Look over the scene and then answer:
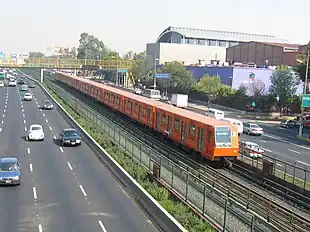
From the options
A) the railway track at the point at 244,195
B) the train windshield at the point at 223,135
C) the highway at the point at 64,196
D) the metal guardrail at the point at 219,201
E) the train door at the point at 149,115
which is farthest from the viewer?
the train door at the point at 149,115

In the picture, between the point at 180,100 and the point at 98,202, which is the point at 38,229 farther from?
the point at 180,100

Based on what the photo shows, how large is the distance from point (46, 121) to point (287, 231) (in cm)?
3808

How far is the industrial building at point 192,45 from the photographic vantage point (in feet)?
A: 456

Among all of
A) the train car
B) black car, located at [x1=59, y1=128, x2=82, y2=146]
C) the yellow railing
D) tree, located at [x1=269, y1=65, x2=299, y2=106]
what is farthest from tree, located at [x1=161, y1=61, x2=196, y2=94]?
black car, located at [x1=59, y1=128, x2=82, y2=146]

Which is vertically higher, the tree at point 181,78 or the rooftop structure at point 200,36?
the rooftop structure at point 200,36

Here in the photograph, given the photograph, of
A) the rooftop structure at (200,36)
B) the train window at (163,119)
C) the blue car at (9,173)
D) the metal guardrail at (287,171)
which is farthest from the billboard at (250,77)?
the rooftop structure at (200,36)

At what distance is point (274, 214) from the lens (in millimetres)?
19188

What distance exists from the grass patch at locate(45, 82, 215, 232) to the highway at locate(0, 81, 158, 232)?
0.97 metres

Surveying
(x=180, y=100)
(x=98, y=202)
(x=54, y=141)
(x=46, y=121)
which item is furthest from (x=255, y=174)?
(x=180, y=100)

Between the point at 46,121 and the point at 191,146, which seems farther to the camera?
the point at 46,121

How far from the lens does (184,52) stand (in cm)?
14162

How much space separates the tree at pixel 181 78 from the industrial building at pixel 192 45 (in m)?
17.9

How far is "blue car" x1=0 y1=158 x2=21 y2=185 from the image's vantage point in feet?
77.7

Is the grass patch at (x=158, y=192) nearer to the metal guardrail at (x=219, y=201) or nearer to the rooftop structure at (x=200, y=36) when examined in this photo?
the metal guardrail at (x=219, y=201)
